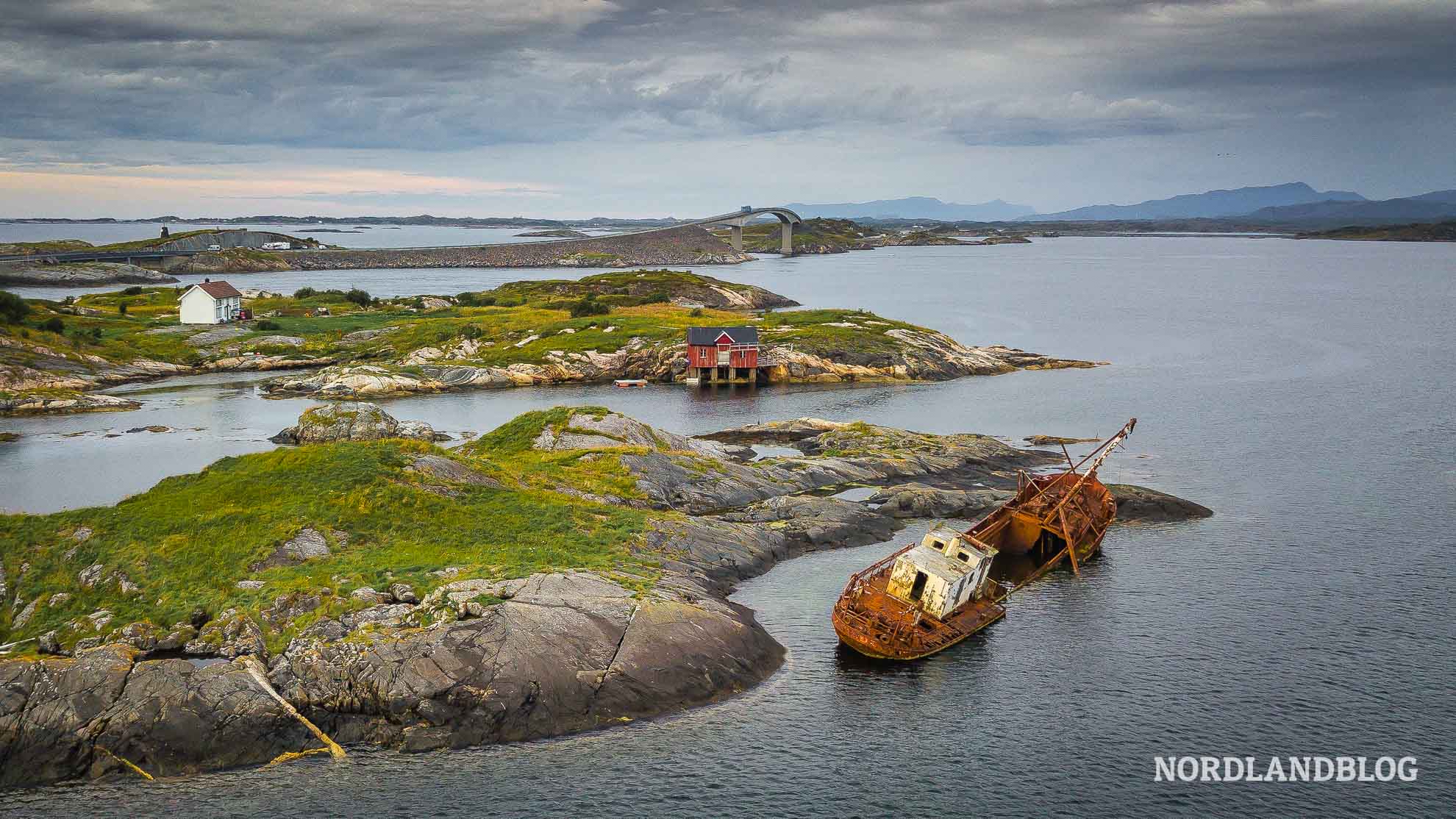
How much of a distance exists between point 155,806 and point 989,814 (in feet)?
84.6

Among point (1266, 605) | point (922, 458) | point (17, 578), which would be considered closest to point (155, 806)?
point (17, 578)

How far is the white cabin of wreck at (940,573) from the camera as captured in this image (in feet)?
158

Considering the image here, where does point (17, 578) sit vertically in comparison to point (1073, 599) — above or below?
above

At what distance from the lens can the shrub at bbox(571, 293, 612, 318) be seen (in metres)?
159

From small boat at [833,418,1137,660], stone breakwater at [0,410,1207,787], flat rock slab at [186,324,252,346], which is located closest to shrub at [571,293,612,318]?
Result: flat rock slab at [186,324,252,346]

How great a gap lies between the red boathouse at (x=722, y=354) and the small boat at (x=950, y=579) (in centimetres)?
6592

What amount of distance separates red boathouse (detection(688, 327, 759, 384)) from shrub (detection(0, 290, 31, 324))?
75258mm

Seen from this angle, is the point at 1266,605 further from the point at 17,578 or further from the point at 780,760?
the point at 17,578

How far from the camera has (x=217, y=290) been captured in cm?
15375

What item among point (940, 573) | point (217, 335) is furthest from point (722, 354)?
point (940, 573)

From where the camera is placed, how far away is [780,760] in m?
36.9

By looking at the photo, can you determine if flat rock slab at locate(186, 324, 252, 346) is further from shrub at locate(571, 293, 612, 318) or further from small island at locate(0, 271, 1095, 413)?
shrub at locate(571, 293, 612, 318)

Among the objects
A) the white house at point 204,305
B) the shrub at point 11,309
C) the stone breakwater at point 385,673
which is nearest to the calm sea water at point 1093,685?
the stone breakwater at point 385,673

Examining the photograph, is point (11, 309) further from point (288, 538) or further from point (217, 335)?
point (288, 538)
